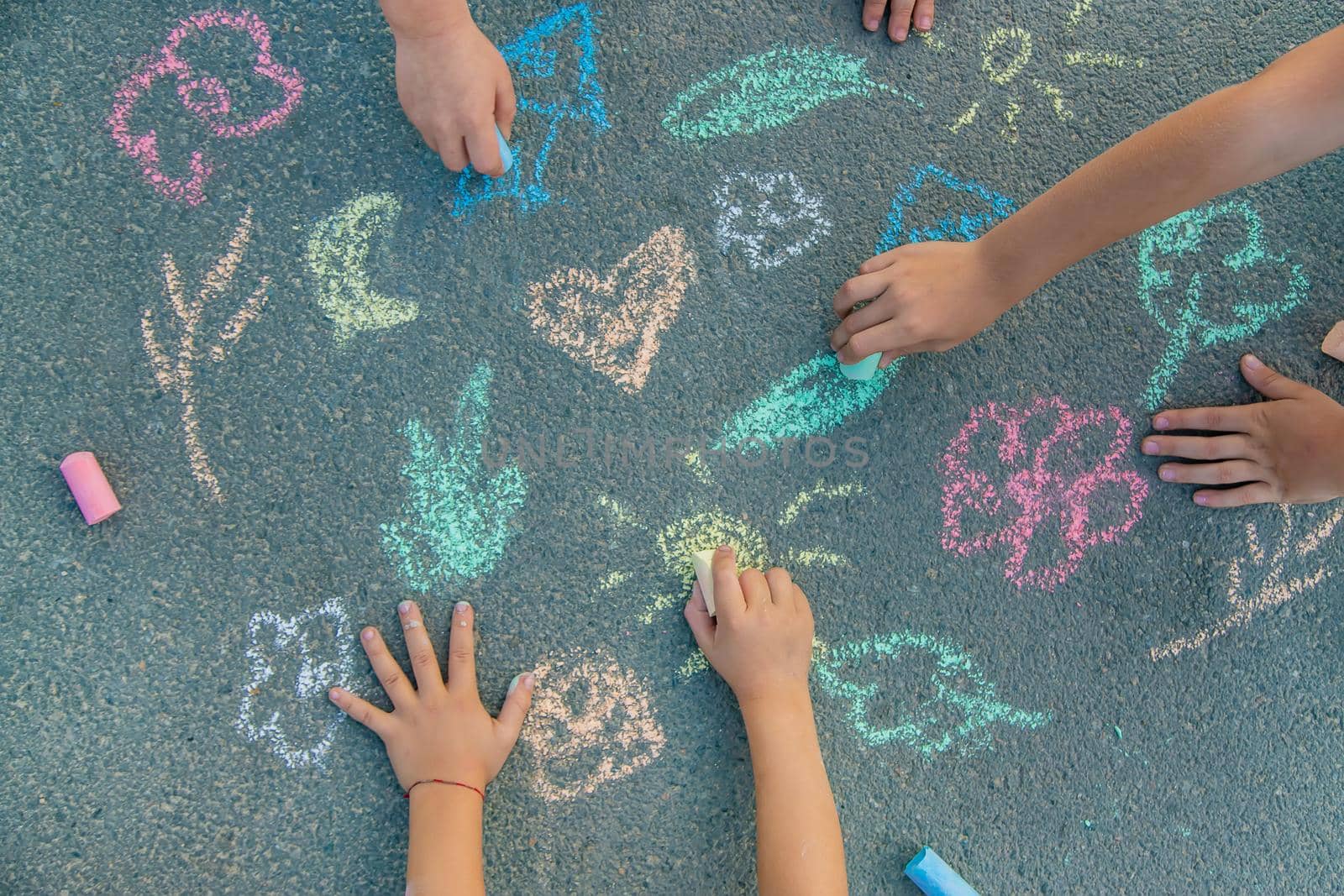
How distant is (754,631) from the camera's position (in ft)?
4.15

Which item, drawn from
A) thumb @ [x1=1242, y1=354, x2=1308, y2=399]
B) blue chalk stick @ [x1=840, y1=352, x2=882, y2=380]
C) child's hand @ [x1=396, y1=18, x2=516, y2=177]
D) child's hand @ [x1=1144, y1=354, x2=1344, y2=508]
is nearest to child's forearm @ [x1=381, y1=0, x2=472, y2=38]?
child's hand @ [x1=396, y1=18, x2=516, y2=177]

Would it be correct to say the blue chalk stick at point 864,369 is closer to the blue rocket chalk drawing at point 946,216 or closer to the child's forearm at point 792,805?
the blue rocket chalk drawing at point 946,216

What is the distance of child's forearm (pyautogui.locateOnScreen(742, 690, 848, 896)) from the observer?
4.02ft

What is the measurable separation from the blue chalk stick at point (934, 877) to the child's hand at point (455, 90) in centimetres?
127

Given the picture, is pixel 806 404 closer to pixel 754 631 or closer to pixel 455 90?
pixel 754 631

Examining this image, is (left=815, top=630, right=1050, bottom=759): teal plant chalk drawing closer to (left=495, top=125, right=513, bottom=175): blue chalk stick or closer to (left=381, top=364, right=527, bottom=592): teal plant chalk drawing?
(left=381, top=364, right=527, bottom=592): teal plant chalk drawing

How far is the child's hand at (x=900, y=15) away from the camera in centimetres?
135

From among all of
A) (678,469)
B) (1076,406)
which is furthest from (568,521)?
(1076,406)

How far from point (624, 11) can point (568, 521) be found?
32.6 inches

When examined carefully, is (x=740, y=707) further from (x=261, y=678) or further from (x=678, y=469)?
(x=261, y=678)

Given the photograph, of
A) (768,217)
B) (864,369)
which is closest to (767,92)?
(768,217)

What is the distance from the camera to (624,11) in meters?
1.33

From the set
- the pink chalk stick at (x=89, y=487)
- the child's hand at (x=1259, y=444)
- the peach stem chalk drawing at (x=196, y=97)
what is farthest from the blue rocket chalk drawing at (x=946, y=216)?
the pink chalk stick at (x=89, y=487)

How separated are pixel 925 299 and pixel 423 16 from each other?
32.1 inches
